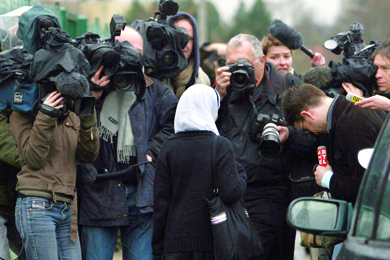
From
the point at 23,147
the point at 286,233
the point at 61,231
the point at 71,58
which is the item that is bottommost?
the point at 286,233

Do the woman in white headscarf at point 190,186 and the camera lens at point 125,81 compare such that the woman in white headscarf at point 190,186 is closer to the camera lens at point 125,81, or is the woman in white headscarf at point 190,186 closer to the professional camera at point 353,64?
the camera lens at point 125,81

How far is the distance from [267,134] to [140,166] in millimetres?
922

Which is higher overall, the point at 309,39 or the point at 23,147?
the point at 23,147

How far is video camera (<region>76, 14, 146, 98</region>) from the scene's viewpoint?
4281mm

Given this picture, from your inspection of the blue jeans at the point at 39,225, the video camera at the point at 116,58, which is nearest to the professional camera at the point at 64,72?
the video camera at the point at 116,58

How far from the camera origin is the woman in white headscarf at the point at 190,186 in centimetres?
393

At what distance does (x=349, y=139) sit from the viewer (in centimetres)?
371

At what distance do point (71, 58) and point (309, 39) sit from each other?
2611 cm

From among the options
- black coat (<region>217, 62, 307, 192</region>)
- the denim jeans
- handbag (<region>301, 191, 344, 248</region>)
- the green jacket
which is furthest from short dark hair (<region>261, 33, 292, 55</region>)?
the denim jeans

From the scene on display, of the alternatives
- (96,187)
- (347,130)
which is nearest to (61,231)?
(96,187)

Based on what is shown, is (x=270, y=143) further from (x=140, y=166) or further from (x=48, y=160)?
(x=48, y=160)

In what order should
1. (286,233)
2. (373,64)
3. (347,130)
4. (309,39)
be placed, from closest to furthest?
1. (347,130)
2. (373,64)
3. (286,233)
4. (309,39)

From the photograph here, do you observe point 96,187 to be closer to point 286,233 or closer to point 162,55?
point 162,55

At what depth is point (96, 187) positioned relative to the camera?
4445mm
